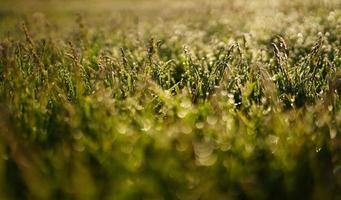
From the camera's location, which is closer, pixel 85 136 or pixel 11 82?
pixel 85 136

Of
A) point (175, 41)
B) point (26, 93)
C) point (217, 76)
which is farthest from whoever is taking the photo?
point (175, 41)

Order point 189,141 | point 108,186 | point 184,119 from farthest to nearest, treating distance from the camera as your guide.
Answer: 1. point 184,119
2. point 189,141
3. point 108,186

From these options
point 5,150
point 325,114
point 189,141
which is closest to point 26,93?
point 5,150

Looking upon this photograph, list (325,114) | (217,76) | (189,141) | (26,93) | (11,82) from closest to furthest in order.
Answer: (189,141) → (325,114) → (26,93) → (11,82) → (217,76)

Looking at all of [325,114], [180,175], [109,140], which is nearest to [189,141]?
[180,175]

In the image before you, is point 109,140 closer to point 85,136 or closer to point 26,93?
point 85,136

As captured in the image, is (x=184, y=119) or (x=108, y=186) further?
(x=184, y=119)

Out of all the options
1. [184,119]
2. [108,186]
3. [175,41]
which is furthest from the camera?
[175,41]

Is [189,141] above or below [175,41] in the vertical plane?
above

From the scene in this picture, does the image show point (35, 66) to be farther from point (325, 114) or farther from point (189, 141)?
point (325, 114)
